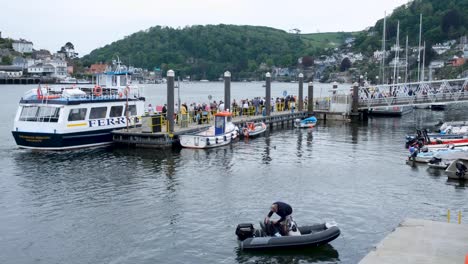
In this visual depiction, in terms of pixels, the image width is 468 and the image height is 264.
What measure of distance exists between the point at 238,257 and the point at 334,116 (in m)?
46.9

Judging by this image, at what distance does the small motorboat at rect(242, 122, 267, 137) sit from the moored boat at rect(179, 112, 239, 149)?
9.55ft

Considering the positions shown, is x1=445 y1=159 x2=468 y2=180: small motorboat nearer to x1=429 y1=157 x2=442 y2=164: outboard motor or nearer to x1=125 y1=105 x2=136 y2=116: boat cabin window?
x1=429 y1=157 x2=442 y2=164: outboard motor

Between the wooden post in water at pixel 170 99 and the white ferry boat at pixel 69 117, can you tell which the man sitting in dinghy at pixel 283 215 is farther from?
the white ferry boat at pixel 69 117

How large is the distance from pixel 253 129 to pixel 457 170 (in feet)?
70.3

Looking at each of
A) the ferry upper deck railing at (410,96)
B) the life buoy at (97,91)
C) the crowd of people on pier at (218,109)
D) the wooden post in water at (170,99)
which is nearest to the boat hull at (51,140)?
the life buoy at (97,91)

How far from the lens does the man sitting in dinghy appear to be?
1839 centimetres

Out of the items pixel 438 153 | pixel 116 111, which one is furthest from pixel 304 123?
pixel 438 153

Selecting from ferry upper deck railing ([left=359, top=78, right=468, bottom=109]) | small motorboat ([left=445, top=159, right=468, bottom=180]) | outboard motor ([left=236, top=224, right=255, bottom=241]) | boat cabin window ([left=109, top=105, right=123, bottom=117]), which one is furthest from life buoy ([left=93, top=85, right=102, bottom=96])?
ferry upper deck railing ([left=359, top=78, right=468, bottom=109])

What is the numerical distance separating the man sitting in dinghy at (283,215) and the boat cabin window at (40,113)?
23700mm

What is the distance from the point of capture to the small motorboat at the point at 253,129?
47.5 meters

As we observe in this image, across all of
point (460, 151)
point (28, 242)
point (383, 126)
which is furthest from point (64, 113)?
point (383, 126)

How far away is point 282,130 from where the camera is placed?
5381 centimetres

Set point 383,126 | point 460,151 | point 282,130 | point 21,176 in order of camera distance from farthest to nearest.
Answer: point 383,126, point 282,130, point 460,151, point 21,176

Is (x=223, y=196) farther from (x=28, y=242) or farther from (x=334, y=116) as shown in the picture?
(x=334, y=116)
